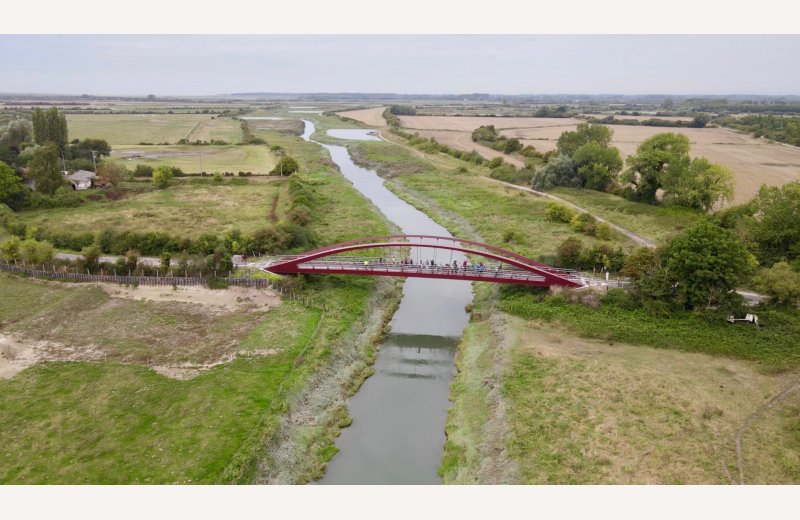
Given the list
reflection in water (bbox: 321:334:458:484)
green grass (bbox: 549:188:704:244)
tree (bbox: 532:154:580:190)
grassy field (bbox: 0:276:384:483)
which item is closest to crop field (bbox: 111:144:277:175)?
tree (bbox: 532:154:580:190)

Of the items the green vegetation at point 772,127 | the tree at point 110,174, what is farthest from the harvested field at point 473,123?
the tree at point 110,174

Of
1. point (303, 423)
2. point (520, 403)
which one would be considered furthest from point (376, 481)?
point (520, 403)

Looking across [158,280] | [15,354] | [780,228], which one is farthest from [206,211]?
[780,228]

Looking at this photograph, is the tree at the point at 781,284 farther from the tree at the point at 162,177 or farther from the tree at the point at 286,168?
the tree at the point at 162,177

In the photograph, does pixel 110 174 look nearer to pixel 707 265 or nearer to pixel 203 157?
pixel 203 157

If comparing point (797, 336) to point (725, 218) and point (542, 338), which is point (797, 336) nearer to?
point (542, 338)
